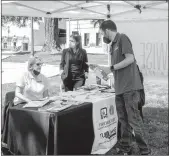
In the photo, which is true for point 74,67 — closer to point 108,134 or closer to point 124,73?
point 108,134

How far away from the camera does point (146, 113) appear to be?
18.7 ft

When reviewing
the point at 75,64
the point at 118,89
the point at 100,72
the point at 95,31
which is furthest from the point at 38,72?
the point at 95,31

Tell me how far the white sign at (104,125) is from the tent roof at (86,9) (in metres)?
2.42

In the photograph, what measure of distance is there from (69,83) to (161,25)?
2.38 metres

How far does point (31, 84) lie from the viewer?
3.55 m

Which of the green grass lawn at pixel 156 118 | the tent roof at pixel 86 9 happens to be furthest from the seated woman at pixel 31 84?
the tent roof at pixel 86 9

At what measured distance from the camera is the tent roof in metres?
5.16

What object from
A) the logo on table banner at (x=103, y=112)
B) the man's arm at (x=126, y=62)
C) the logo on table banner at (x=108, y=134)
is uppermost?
the man's arm at (x=126, y=62)

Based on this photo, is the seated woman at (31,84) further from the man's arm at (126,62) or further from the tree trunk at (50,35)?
the tree trunk at (50,35)

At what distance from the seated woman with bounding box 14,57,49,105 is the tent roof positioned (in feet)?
6.16

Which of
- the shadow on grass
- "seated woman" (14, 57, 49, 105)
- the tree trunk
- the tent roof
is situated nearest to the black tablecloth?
"seated woman" (14, 57, 49, 105)

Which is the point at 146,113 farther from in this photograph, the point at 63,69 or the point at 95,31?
the point at 95,31

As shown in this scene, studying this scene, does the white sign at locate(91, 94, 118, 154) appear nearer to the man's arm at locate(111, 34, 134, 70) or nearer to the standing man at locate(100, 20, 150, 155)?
the standing man at locate(100, 20, 150, 155)

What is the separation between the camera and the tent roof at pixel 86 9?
16.9 feet
